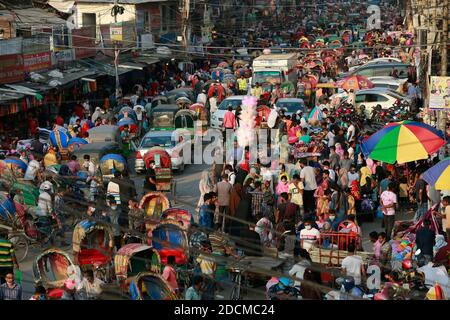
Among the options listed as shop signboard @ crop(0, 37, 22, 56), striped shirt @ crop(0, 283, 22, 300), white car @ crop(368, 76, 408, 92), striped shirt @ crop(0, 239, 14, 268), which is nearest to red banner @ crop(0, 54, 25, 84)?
shop signboard @ crop(0, 37, 22, 56)

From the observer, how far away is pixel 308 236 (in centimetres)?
1723

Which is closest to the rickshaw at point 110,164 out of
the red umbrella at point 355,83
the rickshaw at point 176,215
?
the rickshaw at point 176,215

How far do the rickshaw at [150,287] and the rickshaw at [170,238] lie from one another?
2.13 m

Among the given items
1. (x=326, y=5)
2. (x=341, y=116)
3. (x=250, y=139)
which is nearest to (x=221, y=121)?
(x=341, y=116)

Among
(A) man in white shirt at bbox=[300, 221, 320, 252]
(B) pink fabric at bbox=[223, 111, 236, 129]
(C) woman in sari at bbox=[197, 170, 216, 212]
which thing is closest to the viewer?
Result: (A) man in white shirt at bbox=[300, 221, 320, 252]

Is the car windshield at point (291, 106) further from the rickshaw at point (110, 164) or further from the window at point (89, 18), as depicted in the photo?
the window at point (89, 18)

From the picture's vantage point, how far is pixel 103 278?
15773 millimetres

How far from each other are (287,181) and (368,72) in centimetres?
2173

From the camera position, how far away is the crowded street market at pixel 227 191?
48.0ft

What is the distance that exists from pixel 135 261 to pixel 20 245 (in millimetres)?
3614

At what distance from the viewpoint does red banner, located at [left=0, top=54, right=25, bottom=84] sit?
30.6 metres

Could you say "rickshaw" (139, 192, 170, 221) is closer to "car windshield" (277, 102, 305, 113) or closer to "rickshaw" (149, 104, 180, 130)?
"rickshaw" (149, 104, 180, 130)

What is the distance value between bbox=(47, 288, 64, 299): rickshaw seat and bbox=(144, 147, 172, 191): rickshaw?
9.44m

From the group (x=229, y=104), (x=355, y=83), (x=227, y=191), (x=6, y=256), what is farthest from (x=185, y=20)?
(x=6, y=256)
